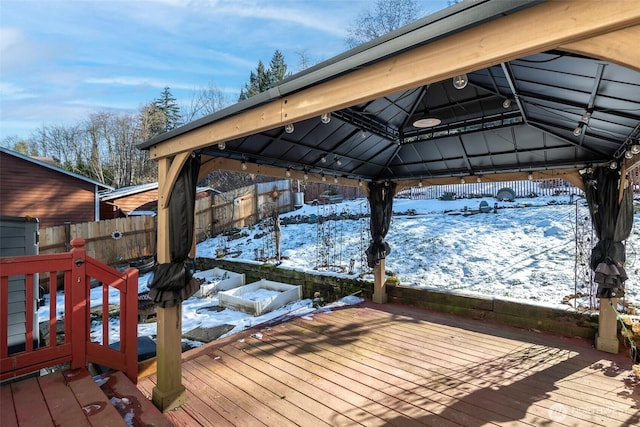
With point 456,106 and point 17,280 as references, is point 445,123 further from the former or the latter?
point 17,280

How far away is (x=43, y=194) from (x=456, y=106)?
Result: 12.8 metres

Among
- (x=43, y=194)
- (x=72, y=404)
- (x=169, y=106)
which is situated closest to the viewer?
(x=72, y=404)

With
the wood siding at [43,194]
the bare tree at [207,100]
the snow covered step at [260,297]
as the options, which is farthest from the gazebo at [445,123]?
the bare tree at [207,100]

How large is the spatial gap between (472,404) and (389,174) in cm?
391

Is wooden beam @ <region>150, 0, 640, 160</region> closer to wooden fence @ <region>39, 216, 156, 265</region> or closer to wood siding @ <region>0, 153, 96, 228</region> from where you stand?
wooden fence @ <region>39, 216, 156, 265</region>

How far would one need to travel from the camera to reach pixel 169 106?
25.0m

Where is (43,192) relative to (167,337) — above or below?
above

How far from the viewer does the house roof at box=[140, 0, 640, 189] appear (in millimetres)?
1091

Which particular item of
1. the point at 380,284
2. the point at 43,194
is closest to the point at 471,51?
the point at 380,284

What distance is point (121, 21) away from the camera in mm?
3662

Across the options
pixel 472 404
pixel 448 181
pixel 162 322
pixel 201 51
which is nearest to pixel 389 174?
pixel 448 181

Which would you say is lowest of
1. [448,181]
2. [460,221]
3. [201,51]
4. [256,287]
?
[256,287]

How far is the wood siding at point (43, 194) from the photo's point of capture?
9453 millimetres

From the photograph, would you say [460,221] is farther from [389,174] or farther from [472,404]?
[472,404]
